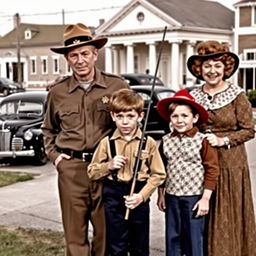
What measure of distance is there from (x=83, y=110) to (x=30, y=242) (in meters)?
2.33

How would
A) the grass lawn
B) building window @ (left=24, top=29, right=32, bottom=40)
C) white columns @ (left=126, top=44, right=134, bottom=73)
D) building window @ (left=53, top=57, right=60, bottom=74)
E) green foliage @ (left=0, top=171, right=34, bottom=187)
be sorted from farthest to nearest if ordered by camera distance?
1. building window @ (left=24, top=29, right=32, bottom=40)
2. building window @ (left=53, top=57, right=60, bottom=74)
3. white columns @ (left=126, top=44, right=134, bottom=73)
4. green foliage @ (left=0, top=171, right=34, bottom=187)
5. the grass lawn

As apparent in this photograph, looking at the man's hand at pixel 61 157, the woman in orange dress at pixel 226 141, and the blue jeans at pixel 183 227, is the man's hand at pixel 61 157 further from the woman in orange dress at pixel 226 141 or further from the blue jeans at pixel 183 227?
the woman in orange dress at pixel 226 141

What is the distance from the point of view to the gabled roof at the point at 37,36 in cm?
6091

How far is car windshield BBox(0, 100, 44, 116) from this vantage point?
37.0 feet

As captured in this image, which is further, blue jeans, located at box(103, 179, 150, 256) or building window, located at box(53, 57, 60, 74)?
building window, located at box(53, 57, 60, 74)

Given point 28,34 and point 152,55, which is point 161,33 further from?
point 28,34

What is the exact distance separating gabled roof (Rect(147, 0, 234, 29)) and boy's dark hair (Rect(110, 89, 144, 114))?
41.0 metres

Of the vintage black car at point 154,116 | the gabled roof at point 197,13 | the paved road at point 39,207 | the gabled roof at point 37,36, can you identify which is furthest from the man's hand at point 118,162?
the gabled roof at point 37,36

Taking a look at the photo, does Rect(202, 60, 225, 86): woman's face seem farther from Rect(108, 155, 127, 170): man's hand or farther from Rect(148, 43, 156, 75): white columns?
Rect(148, 43, 156, 75): white columns

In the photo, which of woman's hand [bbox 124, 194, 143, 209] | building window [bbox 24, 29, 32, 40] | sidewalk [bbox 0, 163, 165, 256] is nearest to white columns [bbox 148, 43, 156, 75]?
building window [bbox 24, 29, 32, 40]

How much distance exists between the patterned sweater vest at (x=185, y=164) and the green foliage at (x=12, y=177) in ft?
18.1

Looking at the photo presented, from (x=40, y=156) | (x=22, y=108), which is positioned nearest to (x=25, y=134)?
(x=40, y=156)

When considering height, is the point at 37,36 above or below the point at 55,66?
above

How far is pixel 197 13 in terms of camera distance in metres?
48.3
